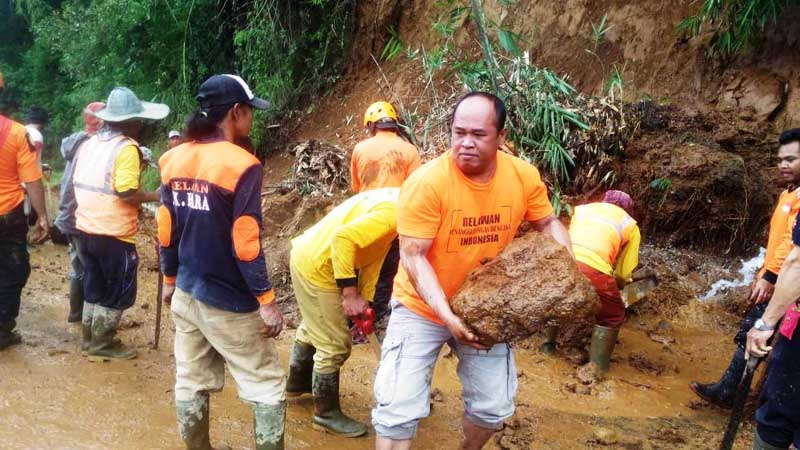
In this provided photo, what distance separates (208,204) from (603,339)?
3.33m

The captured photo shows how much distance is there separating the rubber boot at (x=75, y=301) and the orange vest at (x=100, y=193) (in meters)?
1.00

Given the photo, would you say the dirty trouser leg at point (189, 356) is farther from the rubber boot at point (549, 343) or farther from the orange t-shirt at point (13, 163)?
the rubber boot at point (549, 343)

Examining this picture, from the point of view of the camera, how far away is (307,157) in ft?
25.1

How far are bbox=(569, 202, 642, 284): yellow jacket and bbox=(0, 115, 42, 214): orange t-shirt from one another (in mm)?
4054

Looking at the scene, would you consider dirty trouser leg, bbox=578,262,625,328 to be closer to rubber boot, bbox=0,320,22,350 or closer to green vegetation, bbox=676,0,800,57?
green vegetation, bbox=676,0,800,57

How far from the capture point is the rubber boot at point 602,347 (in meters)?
4.83

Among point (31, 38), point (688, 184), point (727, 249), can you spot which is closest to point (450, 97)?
point (688, 184)

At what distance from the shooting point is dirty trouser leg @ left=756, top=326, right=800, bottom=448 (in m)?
3.06

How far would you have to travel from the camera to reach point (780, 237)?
416cm

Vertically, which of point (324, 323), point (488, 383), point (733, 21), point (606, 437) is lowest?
point (606, 437)

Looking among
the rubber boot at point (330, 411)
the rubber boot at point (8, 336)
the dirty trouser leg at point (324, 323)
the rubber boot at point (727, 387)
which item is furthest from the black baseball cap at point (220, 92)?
the rubber boot at point (727, 387)

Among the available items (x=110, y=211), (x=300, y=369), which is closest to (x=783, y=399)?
(x=300, y=369)

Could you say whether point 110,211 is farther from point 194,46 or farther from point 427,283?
point 194,46

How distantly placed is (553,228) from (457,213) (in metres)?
0.57
